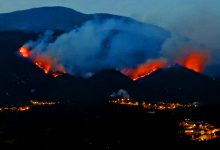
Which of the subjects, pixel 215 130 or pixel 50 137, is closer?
pixel 50 137

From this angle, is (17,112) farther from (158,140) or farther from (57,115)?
(158,140)

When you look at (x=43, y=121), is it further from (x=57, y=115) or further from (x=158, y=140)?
(x=158, y=140)

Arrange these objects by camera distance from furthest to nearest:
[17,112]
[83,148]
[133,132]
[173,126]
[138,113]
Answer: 1. [17,112]
2. [138,113]
3. [173,126]
4. [133,132]
5. [83,148]

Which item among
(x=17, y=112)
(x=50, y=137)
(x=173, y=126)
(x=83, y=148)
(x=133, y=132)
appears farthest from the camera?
(x=17, y=112)

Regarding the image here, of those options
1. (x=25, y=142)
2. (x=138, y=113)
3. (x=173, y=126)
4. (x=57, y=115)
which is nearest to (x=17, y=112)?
(x=57, y=115)

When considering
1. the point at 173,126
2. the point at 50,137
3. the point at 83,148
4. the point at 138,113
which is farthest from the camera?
the point at 138,113

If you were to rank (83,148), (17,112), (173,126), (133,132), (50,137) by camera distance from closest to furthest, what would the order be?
(83,148) → (50,137) → (133,132) → (173,126) → (17,112)

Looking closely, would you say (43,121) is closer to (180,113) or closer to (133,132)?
(133,132)

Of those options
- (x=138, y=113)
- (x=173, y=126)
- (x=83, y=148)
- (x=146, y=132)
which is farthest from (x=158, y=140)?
(x=138, y=113)

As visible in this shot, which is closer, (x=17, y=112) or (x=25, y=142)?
(x=25, y=142)
